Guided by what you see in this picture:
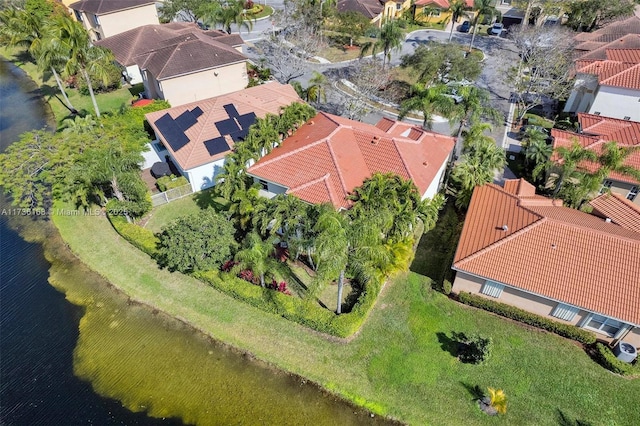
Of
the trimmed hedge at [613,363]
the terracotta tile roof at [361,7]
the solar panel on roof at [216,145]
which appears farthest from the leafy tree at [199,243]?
the terracotta tile roof at [361,7]

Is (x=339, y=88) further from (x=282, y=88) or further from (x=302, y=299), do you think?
(x=302, y=299)

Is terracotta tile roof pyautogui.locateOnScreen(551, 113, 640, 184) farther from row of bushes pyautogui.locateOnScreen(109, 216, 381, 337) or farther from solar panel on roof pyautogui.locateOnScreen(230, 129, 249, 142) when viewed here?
solar panel on roof pyautogui.locateOnScreen(230, 129, 249, 142)

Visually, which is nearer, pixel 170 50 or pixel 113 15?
pixel 170 50

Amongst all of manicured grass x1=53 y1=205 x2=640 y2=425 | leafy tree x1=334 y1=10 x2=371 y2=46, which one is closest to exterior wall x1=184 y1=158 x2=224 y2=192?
manicured grass x1=53 y1=205 x2=640 y2=425

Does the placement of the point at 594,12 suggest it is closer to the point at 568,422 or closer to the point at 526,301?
the point at 526,301

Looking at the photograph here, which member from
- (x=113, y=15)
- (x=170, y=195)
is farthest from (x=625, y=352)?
(x=113, y=15)

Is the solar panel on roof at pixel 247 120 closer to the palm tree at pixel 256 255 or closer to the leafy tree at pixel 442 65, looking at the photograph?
the palm tree at pixel 256 255
